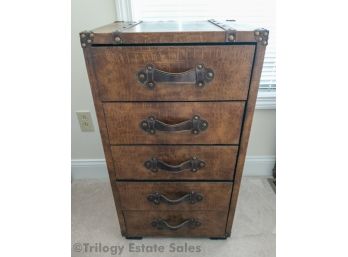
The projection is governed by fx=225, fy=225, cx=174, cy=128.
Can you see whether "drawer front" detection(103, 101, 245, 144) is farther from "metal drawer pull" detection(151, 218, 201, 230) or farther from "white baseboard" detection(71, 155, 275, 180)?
"white baseboard" detection(71, 155, 275, 180)

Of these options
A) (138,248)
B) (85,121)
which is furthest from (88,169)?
(138,248)

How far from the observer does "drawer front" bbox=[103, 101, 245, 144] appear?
2.12 feet

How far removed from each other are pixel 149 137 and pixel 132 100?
0.13 meters

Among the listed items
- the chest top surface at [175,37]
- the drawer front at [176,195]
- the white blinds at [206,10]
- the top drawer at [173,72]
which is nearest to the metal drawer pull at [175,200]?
the drawer front at [176,195]

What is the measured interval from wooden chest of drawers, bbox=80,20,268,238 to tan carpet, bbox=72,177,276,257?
5.5 inches

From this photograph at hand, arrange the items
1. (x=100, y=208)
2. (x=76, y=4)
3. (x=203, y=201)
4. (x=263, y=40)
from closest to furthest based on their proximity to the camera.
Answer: (x=263, y=40) < (x=203, y=201) < (x=76, y=4) < (x=100, y=208)

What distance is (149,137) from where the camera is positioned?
701 millimetres

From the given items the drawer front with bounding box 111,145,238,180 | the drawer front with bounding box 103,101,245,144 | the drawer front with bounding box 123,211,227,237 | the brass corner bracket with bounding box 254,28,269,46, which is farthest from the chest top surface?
the drawer front with bounding box 123,211,227,237

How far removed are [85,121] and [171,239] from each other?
0.73 metres

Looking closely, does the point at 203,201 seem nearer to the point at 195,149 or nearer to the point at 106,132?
the point at 195,149

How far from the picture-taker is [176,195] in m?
0.82

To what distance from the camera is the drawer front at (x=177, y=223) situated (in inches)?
34.5

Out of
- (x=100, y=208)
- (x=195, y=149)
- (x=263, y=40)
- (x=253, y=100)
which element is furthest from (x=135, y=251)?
(x=263, y=40)

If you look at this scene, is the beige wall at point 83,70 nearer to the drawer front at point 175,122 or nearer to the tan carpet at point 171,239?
the tan carpet at point 171,239
